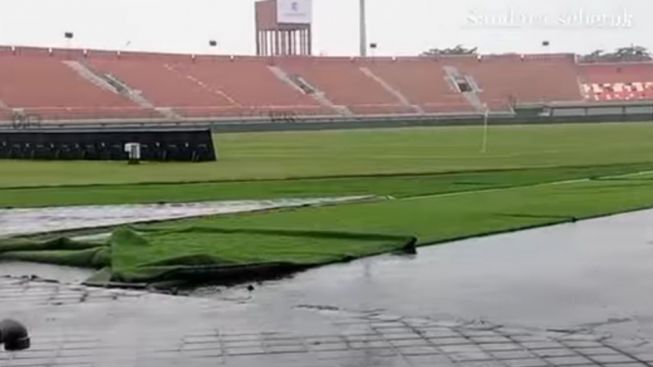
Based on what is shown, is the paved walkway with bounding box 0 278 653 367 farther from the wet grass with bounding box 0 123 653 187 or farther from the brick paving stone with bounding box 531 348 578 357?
the wet grass with bounding box 0 123 653 187

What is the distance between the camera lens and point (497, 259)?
434 inches

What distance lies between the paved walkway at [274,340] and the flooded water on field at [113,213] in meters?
6.28

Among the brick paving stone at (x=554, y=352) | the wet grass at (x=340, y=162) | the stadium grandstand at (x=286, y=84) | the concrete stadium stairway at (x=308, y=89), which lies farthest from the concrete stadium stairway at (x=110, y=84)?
the brick paving stone at (x=554, y=352)

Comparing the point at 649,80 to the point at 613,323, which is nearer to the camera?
the point at 613,323

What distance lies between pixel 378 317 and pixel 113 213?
377 inches

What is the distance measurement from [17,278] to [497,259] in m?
4.31

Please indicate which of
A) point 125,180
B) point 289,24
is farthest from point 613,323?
point 289,24

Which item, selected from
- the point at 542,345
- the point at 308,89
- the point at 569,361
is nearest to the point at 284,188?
the point at 542,345

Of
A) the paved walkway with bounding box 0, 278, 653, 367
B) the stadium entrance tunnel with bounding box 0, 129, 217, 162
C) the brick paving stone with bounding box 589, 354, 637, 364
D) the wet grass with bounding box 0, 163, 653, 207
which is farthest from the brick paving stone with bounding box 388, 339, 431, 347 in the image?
the stadium entrance tunnel with bounding box 0, 129, 217, 162

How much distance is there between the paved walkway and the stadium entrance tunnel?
2574 centimetres

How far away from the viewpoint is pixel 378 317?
791 cm

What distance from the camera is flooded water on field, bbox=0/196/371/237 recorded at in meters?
15.0

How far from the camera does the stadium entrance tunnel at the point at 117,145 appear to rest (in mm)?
34250

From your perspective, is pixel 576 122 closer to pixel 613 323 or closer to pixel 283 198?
pixel 283 198
